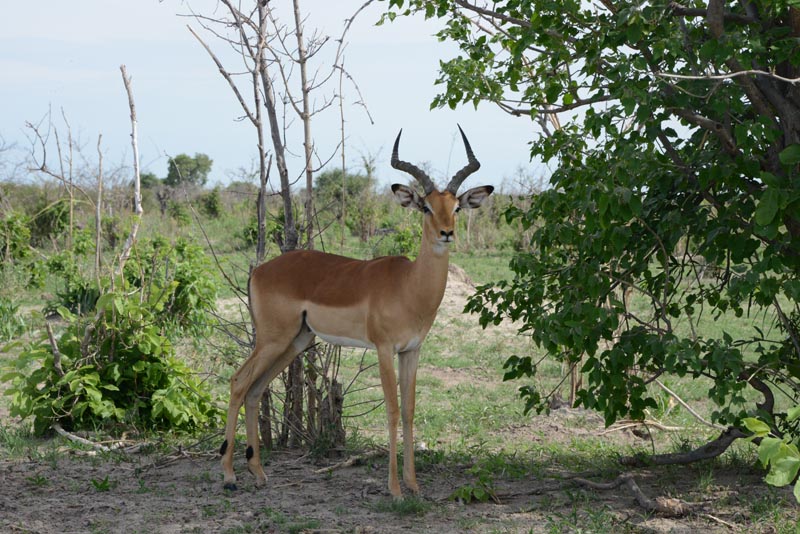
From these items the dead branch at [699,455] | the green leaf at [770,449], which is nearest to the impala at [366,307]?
the dead branch at [699,455]

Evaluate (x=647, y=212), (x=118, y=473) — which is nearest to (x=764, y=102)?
(x=647, y=212)

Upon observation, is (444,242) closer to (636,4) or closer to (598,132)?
(598,132)

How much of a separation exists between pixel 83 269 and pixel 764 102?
10855 millimetres

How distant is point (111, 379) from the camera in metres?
7.28

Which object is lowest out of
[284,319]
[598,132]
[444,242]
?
[284,319]

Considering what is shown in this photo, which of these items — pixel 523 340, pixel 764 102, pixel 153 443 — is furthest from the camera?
pixel 523 340

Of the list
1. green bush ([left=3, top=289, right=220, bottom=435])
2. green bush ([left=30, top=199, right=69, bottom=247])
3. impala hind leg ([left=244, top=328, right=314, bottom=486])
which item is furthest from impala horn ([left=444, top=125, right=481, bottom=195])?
green bush ([left=30, top=199, right=69, bottom=247])

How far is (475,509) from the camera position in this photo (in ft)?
17.3

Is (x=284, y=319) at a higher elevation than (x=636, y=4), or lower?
lower

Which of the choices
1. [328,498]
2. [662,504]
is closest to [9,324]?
[328,498]

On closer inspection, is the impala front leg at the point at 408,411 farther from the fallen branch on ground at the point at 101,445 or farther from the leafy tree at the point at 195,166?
the leafy tree at the point at 195,166

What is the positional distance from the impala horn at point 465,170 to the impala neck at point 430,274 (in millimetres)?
346

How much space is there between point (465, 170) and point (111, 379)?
139 inches

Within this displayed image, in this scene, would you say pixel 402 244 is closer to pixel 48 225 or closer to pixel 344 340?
pixel 48 225
